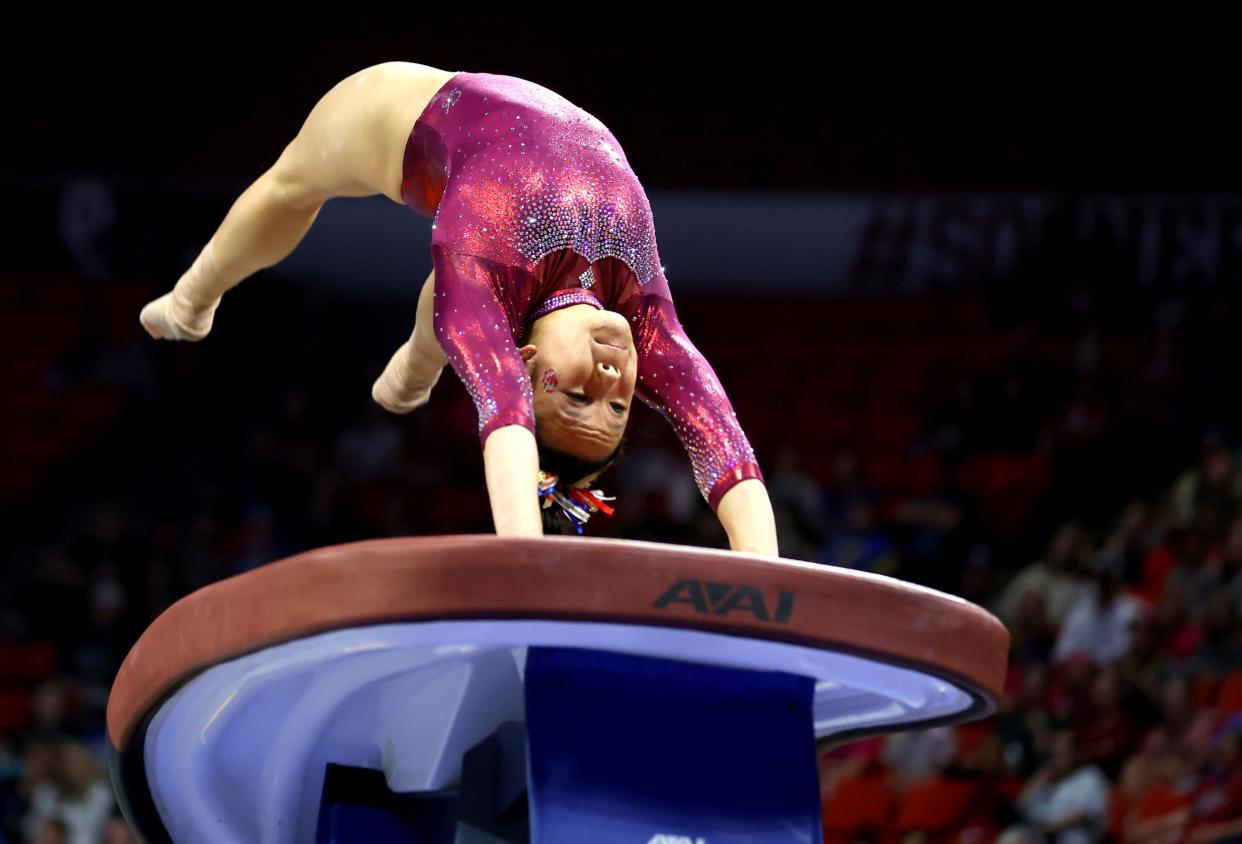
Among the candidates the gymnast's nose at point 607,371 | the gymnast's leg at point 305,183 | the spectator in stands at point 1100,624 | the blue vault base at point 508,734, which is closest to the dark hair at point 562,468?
the gymnast's nose at point 607,371

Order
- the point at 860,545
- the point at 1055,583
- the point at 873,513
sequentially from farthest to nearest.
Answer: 1. the point at 873,513
2. the point at 860,545
3. the point at 1055,583

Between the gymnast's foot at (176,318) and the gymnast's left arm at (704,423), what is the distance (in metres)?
1.16

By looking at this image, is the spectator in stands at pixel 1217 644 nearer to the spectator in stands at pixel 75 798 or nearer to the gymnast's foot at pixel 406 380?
the gymnast's foot at pixel 406 380

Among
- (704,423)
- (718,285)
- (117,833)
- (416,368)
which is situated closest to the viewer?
(704,423)

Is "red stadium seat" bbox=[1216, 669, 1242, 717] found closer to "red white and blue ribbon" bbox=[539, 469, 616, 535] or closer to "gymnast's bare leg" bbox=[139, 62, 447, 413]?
"gymnast's bare leg" bbox=[139, 62, 447, 413]

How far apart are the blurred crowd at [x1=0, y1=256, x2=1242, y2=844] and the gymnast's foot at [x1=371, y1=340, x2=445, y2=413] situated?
264 centimetres

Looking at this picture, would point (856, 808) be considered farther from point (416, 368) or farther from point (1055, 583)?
point (416, 368)

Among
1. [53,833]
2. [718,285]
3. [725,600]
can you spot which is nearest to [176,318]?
[725,600]

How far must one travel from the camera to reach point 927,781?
5.42 metres

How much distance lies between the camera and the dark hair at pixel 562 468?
2.36 metres

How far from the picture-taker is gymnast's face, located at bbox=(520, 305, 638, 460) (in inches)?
90.7

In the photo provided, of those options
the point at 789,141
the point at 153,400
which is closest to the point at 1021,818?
the point at 789,141

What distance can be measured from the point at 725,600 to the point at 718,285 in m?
7.34

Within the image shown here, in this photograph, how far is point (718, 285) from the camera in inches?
353
